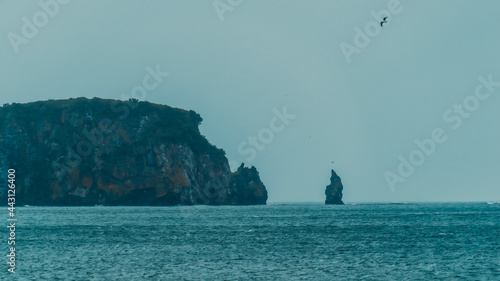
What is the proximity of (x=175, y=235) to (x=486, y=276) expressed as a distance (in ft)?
148

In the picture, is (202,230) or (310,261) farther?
(202,230)

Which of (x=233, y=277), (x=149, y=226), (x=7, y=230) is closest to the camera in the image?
(x=233, y=277)

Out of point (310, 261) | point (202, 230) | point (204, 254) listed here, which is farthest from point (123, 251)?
point (202, 230)

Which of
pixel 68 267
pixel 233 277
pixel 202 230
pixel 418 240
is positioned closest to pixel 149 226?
pixel 202 230

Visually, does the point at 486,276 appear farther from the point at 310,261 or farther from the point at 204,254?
the point at 204,254

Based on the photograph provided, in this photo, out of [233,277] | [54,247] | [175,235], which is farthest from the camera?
[175,235]

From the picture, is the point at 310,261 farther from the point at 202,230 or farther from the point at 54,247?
the point at 202,230

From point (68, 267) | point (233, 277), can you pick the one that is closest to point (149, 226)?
point (68, 267)

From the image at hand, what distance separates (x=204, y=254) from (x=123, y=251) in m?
8.77

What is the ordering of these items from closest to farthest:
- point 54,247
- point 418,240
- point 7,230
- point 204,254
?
point 204,254 < point 54,247 < point 418,240 < point 7,230

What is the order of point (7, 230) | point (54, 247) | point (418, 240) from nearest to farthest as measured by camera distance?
point (54, 247) → point (418, 240) → point (7, 230)

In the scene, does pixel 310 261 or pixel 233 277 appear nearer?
pixel 233 277

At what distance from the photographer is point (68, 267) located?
57.1 metres

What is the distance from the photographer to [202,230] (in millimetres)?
98188
